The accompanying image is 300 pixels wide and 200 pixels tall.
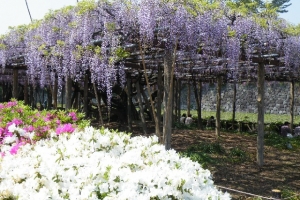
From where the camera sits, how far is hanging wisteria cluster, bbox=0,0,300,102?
586 centimetres

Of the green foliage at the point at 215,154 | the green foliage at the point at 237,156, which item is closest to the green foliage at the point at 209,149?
the green foliage at the point at 215,154

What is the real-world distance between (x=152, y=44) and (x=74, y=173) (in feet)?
14.0

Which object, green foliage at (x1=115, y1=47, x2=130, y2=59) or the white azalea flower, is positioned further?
green foliage at (x1=115, y1=47, x2=130, y2=59)

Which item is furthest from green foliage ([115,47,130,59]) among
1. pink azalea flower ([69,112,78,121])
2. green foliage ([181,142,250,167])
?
green foliage ([181,142,250,167])

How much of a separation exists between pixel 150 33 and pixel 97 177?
395 cm

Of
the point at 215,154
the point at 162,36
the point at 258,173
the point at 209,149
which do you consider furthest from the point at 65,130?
the point at 209,149

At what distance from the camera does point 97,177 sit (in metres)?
2.17

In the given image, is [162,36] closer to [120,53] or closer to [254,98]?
[120,53]

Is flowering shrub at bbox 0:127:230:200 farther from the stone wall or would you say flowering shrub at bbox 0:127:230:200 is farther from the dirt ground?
the stone wall

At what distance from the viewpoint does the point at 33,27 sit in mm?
8312

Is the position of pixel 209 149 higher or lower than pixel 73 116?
lower

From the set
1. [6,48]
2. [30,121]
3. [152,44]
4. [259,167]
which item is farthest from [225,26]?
[6,48]

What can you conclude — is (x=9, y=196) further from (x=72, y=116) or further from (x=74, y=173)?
(x=72, y=116)

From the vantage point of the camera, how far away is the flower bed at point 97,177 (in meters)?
2.03
